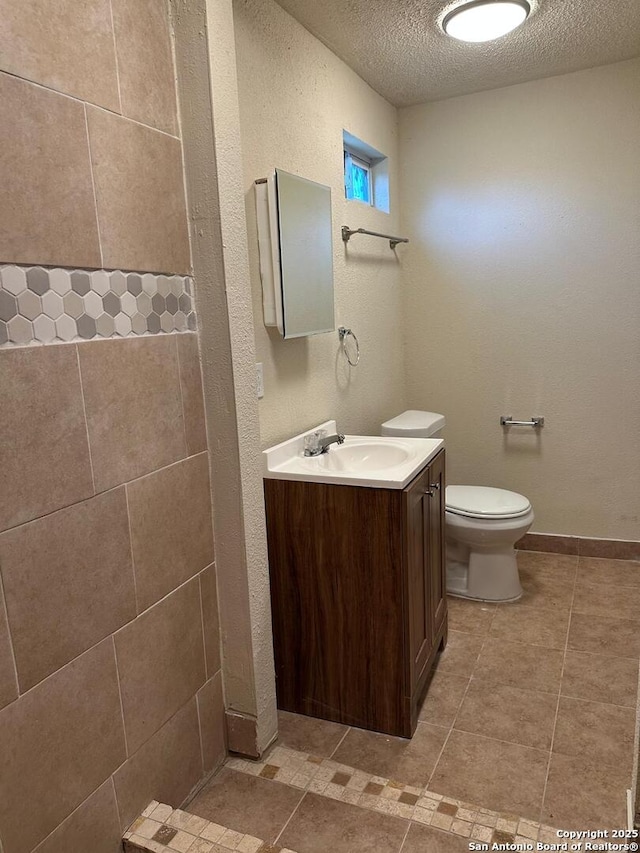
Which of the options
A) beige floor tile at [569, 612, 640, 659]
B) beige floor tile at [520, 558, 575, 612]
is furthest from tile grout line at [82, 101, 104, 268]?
beige floor tile at [520, 558, 575, 612]

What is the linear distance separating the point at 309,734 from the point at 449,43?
275 centimetres

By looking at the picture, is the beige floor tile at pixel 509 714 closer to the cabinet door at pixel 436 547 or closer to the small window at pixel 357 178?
the cabinet door at pixel 436 547

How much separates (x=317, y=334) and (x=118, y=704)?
58.9 inches

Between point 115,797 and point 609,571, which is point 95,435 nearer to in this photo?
point 115,797

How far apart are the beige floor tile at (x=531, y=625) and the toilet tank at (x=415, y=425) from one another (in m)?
0.89

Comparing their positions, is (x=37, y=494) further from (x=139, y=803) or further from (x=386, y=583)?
(x=386, y=583)

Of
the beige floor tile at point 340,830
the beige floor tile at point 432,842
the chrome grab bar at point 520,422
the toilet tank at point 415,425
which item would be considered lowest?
the beige floor tile at point 340,830

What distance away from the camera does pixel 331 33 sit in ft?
8.07

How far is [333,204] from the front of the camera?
8.82 feet

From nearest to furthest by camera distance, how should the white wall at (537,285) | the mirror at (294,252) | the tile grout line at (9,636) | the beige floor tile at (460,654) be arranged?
the tile grout line at (9,636)
the mirror at (294,252)
the beige floor tile at (460,654)
the white wall at (537,285)

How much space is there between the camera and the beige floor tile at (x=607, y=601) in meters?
2.77

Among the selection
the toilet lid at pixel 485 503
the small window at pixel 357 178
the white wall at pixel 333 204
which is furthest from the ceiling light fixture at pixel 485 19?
the toilet lid at pixel 485 503

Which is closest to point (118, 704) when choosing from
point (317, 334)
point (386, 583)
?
point (386, 583)

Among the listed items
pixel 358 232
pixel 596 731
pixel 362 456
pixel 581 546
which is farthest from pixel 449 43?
pixel 596 731
